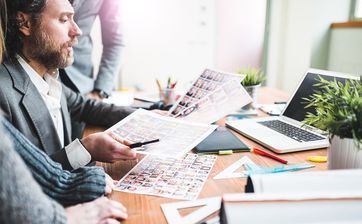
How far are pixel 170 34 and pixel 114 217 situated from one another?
2783 millimetres

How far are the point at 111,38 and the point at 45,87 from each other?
0.86m

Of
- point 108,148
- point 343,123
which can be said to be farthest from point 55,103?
point 343,123

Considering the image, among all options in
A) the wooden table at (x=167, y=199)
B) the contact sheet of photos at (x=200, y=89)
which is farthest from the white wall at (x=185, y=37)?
the wooden table at (x=167, y=199)

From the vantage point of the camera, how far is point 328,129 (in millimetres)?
747

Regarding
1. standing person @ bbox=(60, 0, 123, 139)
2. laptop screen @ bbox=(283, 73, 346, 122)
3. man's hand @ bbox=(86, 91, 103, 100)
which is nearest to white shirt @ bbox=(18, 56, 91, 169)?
standing person @ bbox=(60, 0, 123, 139)

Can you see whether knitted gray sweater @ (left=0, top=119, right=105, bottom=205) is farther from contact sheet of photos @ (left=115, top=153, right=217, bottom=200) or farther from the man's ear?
the man's ear

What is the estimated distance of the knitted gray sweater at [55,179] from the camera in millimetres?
725

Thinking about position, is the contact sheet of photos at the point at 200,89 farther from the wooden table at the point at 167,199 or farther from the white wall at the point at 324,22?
the white wall at the point at 324,22

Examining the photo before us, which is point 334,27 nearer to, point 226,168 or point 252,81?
point 252,81

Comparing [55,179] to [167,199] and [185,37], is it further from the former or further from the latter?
[185,37]

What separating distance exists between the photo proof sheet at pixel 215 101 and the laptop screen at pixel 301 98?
0.60 feet

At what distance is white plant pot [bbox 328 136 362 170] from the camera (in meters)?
0.72

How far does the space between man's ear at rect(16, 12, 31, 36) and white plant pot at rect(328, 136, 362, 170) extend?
972mm

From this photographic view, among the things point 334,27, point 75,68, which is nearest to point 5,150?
point 75,68
